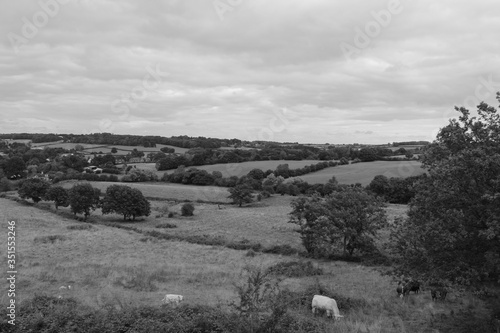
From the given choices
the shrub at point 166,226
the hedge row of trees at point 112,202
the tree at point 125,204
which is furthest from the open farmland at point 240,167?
the shrub at point 166,226

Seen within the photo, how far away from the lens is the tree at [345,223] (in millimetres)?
34906

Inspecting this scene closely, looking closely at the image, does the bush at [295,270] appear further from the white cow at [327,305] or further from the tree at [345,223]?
the white cow at [327,305]

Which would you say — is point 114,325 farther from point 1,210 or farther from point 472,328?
point 1,210

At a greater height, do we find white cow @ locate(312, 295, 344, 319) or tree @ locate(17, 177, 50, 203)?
white cow @ locate(312, 295, 344, 319)

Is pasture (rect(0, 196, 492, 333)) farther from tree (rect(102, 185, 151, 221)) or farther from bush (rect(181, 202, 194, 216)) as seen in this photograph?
bush (rect(181, 202, 194, 216))

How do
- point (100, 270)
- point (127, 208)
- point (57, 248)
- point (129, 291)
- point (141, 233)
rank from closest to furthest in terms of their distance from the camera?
point (129, 291) → point (100, 270) → point (57, 248) → point (141, 233) → point (127, 208)

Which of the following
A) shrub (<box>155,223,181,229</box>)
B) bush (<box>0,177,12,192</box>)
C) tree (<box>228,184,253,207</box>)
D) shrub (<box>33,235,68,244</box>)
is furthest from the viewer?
bush (<box>0,177,12,192</box>)

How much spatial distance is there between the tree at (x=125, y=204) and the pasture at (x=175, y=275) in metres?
7.82

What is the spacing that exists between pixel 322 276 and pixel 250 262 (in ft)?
25.3

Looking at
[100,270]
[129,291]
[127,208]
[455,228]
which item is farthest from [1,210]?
[455,228]

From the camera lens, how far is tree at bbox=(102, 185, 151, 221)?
2474 inches

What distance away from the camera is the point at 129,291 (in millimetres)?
18984


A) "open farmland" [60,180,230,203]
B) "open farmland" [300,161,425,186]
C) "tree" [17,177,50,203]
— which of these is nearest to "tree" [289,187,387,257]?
"open farmland" [60,180,230,203]

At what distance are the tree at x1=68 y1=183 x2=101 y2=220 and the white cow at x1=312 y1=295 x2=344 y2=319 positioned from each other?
57498 mm
